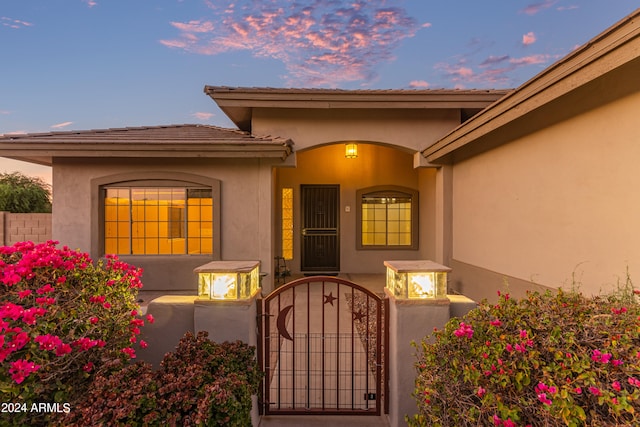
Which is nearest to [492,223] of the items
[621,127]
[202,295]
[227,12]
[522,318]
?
[621,127]

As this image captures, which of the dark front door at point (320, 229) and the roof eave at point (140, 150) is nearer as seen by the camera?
the roof eave at point (140, 150)

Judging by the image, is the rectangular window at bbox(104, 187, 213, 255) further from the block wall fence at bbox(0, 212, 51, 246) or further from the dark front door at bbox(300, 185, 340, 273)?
the dark front door at bbox(300, 185, 340, 273)

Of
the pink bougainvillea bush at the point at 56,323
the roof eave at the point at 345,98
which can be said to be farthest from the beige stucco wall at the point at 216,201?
the pink bougainvillea bush at the point at 56,323

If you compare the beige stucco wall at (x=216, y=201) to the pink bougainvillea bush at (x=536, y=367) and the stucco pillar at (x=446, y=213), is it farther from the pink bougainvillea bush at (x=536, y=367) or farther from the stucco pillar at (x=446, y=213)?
the pink bougainvillea bush at (x=536, y=367)

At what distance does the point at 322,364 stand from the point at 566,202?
3.86 meters

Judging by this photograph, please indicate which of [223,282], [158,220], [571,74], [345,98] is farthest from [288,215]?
[571,74]

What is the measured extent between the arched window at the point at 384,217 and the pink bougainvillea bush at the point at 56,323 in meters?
8.33

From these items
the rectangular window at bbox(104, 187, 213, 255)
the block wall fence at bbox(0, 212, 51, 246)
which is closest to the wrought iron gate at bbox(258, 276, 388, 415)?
the rectangular window at bbox(104, 187, 213, 255)

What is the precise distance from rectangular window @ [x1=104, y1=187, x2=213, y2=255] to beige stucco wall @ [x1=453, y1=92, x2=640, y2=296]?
6106mm

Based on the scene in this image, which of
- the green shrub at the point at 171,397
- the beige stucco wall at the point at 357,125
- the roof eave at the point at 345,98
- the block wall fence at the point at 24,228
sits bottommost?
the green shrub at the point at 171,397

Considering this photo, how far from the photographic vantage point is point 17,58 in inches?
614

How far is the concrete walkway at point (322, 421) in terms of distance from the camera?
300 cm

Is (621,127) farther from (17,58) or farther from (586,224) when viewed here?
(17,58)

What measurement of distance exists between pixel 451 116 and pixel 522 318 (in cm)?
684
